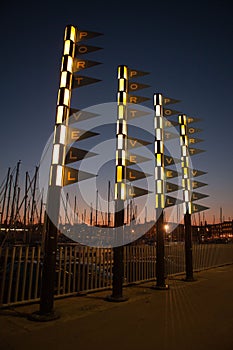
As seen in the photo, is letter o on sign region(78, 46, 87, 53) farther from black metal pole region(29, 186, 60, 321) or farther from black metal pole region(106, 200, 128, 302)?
black metal pole region(106, 200, 128, 302)

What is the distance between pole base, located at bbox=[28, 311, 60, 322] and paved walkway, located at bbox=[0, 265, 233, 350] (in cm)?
9

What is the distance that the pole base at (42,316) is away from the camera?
4.88 metres

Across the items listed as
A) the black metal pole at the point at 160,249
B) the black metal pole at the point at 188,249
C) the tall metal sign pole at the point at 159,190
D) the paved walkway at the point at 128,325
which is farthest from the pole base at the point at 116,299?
the black metal pole at the point at 188,249

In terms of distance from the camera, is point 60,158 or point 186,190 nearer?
point 60,158

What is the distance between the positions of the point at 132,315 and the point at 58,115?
15.3ft

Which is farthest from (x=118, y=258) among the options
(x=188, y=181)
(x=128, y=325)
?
(x=188, y=181)

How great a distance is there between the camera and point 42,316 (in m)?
4.97

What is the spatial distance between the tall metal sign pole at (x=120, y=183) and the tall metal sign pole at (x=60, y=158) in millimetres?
1593

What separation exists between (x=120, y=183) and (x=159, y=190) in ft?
6.76

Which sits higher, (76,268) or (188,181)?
(188,181)

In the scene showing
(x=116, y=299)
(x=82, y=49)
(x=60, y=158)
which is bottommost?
(x=116, y=299)

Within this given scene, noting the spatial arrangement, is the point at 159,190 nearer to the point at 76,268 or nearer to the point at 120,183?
the point at 120,183

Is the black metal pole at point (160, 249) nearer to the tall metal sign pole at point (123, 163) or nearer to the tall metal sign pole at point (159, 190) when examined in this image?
the tall metal sign pole at point (159, 190)

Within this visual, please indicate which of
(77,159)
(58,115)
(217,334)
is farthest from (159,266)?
(58,115)
